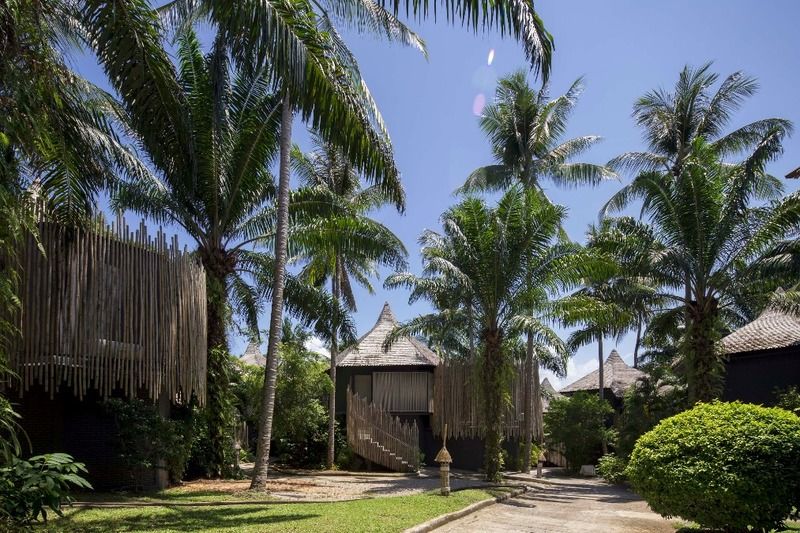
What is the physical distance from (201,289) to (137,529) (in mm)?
6382

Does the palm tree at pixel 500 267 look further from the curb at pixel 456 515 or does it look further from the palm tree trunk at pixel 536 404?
the palm tree trunk at pixel 536 404

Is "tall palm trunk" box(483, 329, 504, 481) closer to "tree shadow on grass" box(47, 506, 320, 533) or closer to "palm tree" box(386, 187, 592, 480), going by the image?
"palm tree" box(386, 187, 592, 480)

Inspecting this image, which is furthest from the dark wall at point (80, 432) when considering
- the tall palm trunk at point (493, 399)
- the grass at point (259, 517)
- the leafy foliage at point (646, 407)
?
the leafy foliage at point (646, 407)

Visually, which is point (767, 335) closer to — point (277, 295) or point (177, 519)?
point (277, 295)

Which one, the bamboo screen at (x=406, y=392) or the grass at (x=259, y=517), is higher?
the bamboo screen at (x=406, y=392)

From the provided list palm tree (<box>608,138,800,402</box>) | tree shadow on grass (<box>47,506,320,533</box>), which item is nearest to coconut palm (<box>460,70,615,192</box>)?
palm tree (<box>608,138,800,402</box>)

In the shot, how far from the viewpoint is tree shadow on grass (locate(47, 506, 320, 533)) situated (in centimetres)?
951

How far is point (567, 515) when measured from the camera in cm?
1479

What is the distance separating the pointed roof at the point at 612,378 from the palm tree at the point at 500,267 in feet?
56.3

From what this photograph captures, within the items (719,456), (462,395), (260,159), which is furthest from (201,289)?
(462,395)

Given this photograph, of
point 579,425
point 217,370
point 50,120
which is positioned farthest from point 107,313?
point 579,425

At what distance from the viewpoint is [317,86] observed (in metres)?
9.02

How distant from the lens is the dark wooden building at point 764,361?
22.2 m

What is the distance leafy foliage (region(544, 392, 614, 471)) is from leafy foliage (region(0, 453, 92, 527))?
81.0 ft
